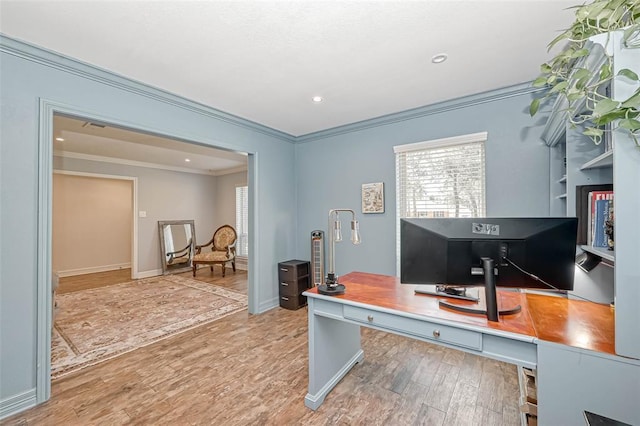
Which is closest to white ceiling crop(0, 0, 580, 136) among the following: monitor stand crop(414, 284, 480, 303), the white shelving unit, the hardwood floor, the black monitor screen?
the white shelving unit

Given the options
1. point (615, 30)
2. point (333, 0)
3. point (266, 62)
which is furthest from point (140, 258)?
point (615, 30)

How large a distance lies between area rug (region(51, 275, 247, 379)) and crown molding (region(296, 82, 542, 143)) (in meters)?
2.95

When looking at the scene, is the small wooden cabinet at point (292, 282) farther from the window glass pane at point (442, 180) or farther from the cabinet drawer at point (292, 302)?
the window glass pane at point (442, 180)

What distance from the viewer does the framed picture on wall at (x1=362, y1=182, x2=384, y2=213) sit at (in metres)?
3.44

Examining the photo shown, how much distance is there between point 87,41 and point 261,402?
287cm

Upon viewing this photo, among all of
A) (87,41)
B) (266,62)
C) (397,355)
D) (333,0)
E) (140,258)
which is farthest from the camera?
(140,258)

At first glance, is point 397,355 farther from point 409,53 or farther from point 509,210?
point 409,53

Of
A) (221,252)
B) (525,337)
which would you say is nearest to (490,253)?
(525,337)

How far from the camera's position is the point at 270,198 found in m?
3.87

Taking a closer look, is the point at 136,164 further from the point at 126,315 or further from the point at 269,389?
the point at 269,389

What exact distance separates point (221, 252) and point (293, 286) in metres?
2.94

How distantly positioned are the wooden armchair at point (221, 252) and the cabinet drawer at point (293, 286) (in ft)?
8.11

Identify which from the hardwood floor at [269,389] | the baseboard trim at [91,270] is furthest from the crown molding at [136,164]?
the hardwood floor at [269,389]

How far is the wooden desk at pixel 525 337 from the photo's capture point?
1.02 metres
